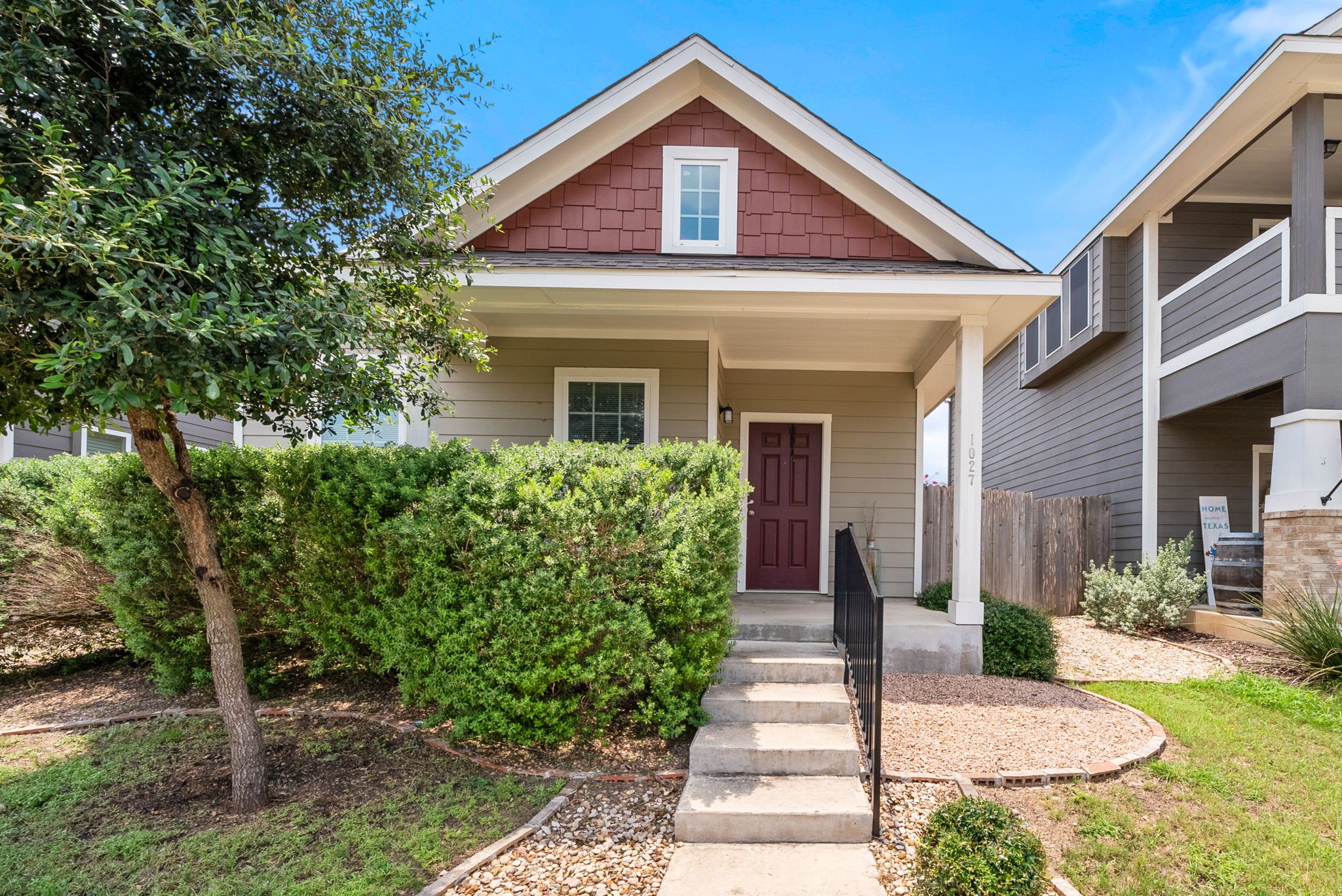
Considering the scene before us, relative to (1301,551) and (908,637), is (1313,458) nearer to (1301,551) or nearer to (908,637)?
(1301,551)

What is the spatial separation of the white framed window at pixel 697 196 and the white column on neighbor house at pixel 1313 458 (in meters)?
5.79

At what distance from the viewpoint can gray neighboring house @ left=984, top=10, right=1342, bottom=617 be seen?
22.2 feet

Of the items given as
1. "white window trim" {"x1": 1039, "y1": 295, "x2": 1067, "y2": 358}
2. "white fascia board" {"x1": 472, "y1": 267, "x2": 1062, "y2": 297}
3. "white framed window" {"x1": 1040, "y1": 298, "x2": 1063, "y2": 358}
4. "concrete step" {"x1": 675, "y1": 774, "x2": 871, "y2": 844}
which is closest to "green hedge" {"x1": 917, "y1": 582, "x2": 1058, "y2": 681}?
"white fascia board" {"x1": 472, "y1": 267, "x2": 1062, "y2": 297}

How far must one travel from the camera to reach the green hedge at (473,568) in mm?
3711

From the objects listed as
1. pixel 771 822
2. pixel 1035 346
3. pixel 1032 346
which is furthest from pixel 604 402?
pixel 1032 346

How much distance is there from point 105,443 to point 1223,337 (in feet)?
44.9

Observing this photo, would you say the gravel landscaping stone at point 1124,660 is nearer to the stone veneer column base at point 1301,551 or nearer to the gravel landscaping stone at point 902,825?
the stone veneer column base at point 1301,551

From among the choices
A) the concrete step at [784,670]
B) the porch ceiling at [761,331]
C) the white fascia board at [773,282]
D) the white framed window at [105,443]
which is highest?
the white fascia board at [773,282]

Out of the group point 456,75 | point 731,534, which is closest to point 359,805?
point 731,534

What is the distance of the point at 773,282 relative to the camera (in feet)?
19.1

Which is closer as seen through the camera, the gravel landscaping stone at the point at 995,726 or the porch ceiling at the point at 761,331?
the gravel landscaping stone at the point at 995,726

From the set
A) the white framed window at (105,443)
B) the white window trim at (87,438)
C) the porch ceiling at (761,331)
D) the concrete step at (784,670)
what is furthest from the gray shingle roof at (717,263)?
the white framed window at (105,443)

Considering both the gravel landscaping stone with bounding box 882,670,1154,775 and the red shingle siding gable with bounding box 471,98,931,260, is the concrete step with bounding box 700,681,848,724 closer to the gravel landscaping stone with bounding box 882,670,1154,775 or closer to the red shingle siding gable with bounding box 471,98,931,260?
the gravel landscaping stone with bounding box 882,670,1154,775

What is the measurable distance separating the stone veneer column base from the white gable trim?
3.94 m
